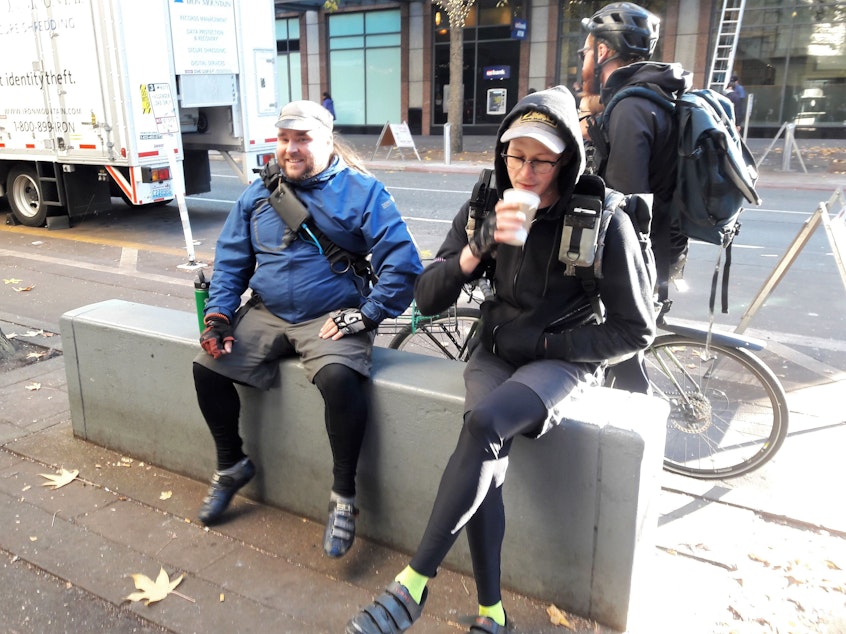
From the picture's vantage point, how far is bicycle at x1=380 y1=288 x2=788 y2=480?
3590 millimetres

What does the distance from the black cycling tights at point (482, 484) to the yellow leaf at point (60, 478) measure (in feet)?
6.56

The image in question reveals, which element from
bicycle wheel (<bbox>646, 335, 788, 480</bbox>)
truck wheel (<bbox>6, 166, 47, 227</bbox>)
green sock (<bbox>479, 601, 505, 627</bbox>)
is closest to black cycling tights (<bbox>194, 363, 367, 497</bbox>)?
green sock (<bbox>479, 601, 505, 627</bbox>)

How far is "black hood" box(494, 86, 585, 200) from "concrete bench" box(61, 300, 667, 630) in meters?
0.76

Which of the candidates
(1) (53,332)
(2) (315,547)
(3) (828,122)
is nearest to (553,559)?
(2) (315,547)

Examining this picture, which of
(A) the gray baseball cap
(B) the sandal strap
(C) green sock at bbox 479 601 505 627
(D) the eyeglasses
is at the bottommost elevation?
(C) green sock at bbox 479 601 505 627

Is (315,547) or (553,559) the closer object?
(553,559)

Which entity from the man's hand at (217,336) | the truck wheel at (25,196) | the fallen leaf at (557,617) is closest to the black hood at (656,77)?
the man's hand at (217,336)

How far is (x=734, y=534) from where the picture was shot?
3215 millimetres

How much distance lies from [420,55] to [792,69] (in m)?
11.1

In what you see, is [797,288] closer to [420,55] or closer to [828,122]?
[828,122]

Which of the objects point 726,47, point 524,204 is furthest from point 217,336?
point 726,47

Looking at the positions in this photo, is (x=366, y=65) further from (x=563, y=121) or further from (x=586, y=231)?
(x=586, y=231)

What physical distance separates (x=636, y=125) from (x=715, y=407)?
60.0 inches

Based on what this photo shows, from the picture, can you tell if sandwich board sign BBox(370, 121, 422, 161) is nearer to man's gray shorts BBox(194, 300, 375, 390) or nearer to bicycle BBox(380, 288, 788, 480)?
bicycle BBox(380, 288, 788, 480)
